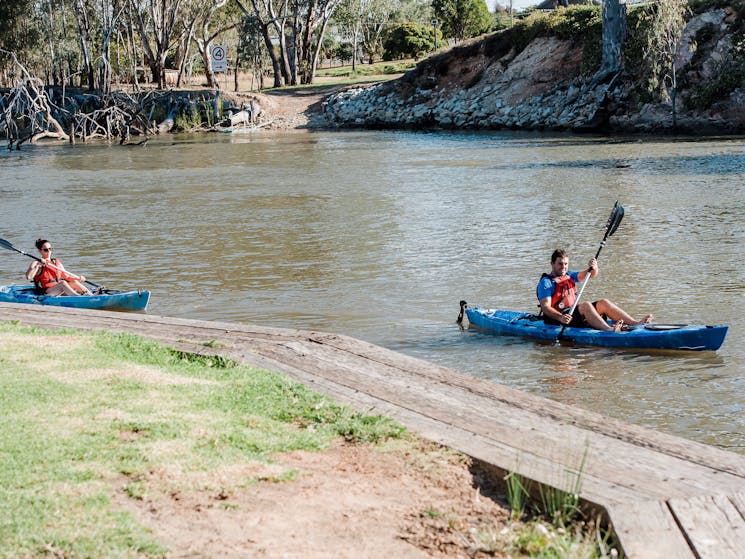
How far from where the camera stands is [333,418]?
6074 millimetres

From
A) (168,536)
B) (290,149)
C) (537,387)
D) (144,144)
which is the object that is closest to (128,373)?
(168,536)

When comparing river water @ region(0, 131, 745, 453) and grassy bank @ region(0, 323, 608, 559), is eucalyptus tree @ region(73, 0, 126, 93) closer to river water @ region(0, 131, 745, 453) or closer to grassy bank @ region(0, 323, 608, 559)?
river water @ region(0, 131, 745, 453)

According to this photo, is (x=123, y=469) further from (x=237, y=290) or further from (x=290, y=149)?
(x=290, y=149)

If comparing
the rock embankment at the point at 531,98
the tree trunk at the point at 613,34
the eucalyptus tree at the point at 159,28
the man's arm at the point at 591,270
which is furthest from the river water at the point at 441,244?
the eucalyptus tree at the point at 159,28

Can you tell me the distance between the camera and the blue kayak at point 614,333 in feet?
33.6

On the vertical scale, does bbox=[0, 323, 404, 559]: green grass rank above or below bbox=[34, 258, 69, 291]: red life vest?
above

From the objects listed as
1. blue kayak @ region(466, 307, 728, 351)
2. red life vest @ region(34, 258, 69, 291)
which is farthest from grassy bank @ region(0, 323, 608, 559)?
red life vest @ region(34, 258, 69, 291)

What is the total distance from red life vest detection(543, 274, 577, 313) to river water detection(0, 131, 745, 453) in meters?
0.57

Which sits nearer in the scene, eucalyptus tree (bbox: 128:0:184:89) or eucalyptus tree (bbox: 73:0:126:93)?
eucalyptus tree (bbox: 73:0:126:93)

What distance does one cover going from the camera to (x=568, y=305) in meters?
11.5

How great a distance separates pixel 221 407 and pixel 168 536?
76.6 inches

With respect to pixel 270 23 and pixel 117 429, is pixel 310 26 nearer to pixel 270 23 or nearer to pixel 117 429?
pixel 270 23

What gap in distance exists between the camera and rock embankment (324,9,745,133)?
4062 cm

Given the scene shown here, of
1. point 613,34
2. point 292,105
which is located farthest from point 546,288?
point 292,105
